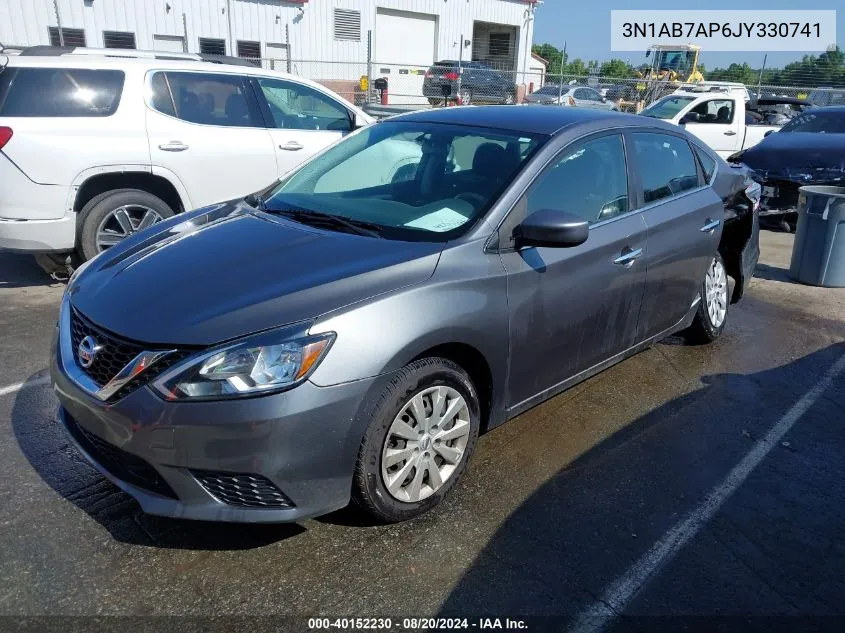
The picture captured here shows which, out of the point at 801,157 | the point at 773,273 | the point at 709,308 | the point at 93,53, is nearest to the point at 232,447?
the point at 709,308

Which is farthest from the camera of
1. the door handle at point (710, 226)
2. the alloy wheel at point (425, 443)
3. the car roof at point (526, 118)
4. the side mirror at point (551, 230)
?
the door handle at point (710, 226)

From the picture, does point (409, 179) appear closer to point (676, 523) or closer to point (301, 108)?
point (676, 523)

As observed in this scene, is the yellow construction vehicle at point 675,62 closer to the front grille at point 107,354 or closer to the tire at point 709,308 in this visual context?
the tire at point 709,308

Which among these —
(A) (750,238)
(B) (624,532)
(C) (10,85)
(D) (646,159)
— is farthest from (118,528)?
(A) (750,238)

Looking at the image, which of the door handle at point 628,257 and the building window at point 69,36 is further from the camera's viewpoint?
the building window at point 69,36

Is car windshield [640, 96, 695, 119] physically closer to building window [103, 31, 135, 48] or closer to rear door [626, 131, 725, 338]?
rear door [626, 131, 725, 338]

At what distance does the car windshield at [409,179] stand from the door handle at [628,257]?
0.75 meters

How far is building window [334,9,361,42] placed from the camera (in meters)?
27.9

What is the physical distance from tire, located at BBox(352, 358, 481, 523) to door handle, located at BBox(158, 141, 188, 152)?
165 inches

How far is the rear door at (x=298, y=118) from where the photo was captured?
22.5 feet

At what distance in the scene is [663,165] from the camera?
4.43 m

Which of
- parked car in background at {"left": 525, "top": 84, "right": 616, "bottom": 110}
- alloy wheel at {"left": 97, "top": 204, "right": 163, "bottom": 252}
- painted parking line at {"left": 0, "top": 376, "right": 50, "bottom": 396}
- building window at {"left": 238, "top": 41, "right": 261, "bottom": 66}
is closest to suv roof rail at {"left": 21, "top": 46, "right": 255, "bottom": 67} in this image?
alloy wheel at {"left": 97, "top": 204, "right": 163, "bottom": 252}

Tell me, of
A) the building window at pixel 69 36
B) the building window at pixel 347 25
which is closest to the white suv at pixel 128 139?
the building window at pixel 69 36

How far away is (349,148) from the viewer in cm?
427
